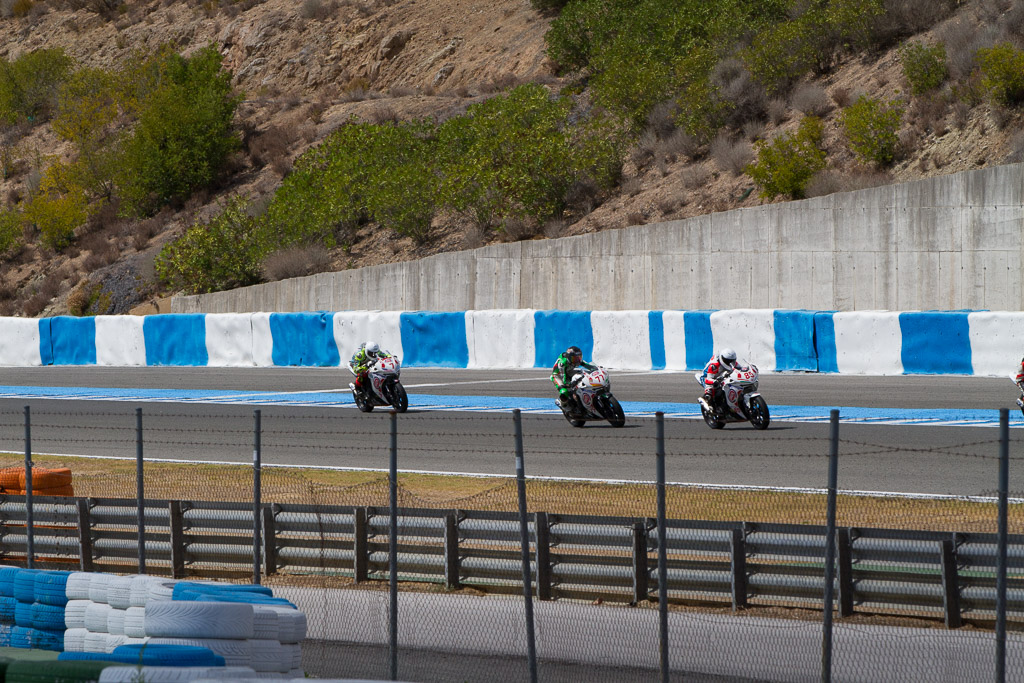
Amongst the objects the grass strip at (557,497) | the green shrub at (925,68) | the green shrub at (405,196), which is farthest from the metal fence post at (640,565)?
the green shrub at (405,196)

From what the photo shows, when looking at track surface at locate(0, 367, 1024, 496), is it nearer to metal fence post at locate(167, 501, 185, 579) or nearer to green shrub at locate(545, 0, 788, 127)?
metal fence post at locate(167, 501, 185, 579)

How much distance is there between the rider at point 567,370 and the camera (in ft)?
56.5

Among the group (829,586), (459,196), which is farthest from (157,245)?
(829,586)

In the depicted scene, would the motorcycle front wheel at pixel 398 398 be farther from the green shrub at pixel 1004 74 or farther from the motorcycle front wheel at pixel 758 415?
the green shrub at pixel 1004 74

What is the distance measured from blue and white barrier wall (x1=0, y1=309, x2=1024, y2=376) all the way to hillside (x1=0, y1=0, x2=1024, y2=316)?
7.88 meters

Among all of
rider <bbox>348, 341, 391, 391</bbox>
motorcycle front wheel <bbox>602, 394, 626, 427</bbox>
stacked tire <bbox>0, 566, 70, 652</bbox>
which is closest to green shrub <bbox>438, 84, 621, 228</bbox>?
rider <bbox>348, 341, 391, 391</bbox>

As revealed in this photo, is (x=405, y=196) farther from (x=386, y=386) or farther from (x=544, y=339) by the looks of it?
(x=386, y=386)

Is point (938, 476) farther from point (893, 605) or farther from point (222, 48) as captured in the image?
point (222, 48)

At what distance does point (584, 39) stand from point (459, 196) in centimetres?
1285

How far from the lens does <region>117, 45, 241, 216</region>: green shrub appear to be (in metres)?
50.8

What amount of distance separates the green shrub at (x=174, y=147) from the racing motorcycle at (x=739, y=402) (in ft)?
126

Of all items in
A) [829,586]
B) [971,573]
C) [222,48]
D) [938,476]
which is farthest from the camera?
[222,48]

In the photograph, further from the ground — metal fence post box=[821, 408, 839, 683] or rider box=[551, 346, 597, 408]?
rider box=[551, 346, 597, 408]

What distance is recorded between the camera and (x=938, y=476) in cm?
1274
